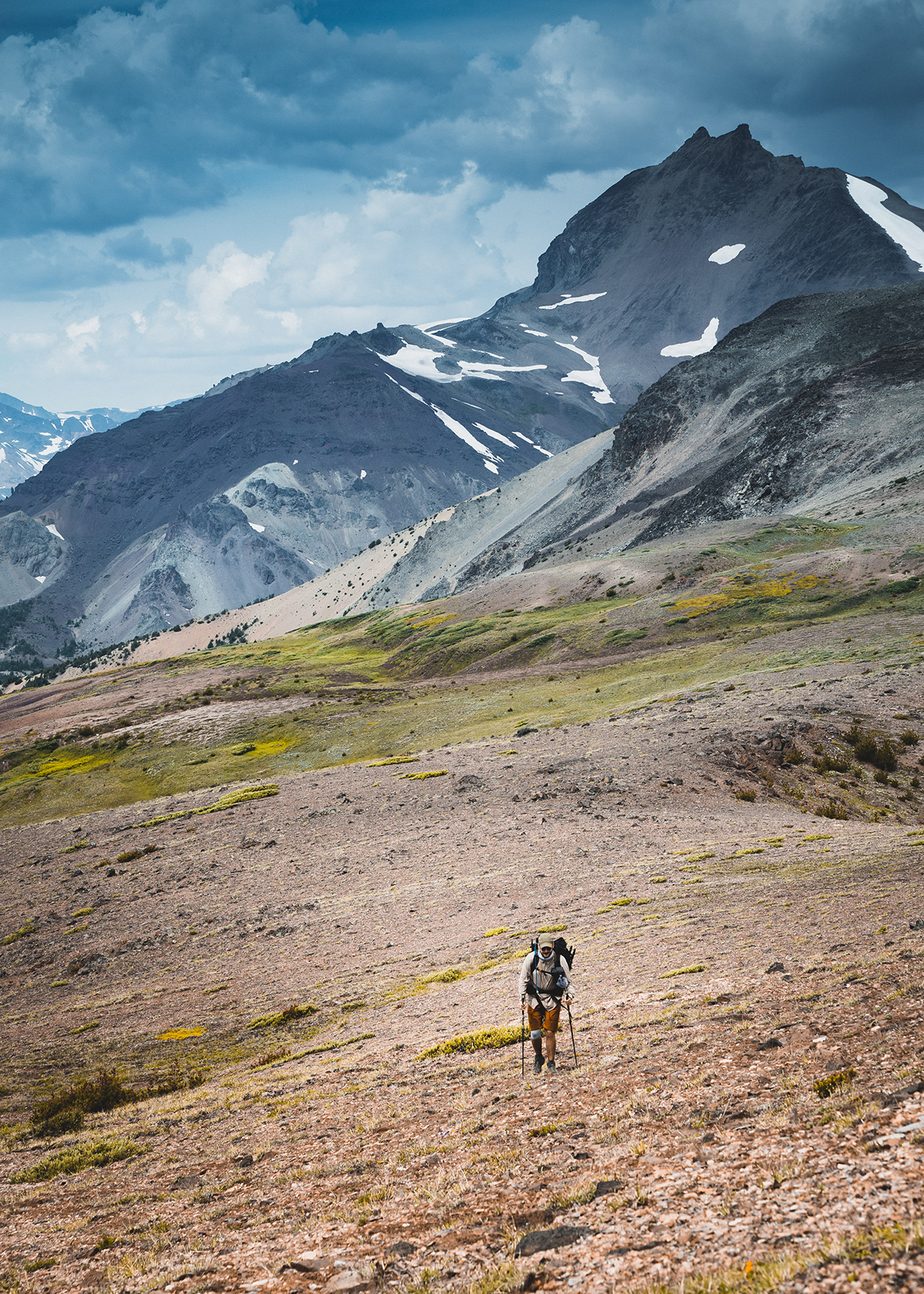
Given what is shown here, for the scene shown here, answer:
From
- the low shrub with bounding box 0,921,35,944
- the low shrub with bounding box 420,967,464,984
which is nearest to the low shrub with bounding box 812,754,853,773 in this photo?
the low shrub with bounding box 420,967,464,984

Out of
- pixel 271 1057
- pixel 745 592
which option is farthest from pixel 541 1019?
pixel 745 592

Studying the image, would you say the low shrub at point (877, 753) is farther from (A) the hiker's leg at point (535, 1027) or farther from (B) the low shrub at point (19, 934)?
(B) the low shrub at point (19, 934)

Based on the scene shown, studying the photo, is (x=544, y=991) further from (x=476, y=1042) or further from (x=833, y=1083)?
(x=833, y=1083)

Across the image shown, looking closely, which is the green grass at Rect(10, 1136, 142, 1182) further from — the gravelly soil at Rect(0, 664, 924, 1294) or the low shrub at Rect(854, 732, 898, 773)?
the low shrub at Rect(854, 732, 898, 773)

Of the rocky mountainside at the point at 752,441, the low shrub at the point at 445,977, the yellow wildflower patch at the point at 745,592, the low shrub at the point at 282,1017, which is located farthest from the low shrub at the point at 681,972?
the rocky mountainside at the point at 752,441

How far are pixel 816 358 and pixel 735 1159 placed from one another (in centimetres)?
16004

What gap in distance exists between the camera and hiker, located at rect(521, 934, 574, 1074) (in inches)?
534

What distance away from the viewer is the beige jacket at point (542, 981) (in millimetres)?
13586

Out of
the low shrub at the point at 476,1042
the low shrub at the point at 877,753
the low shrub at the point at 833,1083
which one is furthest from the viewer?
the low shrub at the point at 877,753

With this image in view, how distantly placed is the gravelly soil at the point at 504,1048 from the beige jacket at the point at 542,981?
3.60 ft

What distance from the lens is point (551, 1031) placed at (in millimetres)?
13633

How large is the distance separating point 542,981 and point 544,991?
19cm

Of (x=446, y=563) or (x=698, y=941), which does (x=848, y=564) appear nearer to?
(x=698, y=941)

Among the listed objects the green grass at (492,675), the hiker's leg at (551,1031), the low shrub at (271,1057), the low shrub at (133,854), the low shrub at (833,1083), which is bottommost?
the low shrub at (271,1057)
